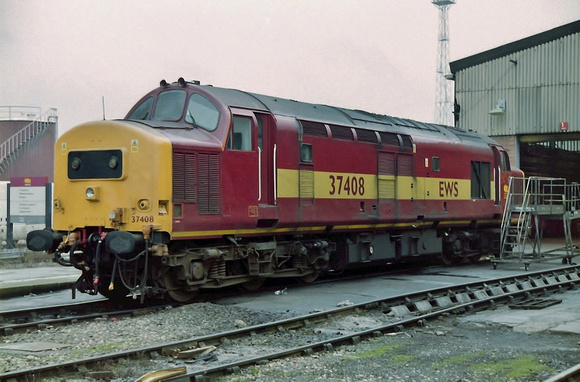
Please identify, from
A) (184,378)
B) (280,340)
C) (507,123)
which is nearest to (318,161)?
(280,340)

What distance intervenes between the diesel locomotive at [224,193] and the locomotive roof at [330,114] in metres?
0.04

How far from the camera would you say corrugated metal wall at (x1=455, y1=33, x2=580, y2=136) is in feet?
95.7

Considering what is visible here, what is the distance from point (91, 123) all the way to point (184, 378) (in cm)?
630

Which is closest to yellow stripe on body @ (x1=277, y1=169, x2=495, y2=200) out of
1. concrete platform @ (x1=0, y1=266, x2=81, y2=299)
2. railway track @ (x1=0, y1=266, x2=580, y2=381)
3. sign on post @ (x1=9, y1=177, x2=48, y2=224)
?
railway track @ (x1=0, y1=266, x2=580, y2=381)

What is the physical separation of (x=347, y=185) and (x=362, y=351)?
7.08 metres

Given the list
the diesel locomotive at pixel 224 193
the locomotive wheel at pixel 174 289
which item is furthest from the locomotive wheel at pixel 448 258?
the locomotive wheel at pixel 174 289

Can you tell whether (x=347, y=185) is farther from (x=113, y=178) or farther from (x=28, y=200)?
(x=28, y=200)

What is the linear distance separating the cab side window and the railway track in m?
3.52

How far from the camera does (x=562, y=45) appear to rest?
29.3 m

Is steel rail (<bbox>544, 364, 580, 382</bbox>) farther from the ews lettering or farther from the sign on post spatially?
the sign on post

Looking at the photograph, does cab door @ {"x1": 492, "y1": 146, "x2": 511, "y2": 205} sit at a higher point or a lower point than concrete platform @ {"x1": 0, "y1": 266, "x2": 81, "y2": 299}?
higher

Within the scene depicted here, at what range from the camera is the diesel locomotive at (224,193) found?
12.0m

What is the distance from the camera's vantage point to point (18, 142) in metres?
36.7

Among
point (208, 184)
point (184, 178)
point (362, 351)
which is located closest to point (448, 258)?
point (208, 184)
